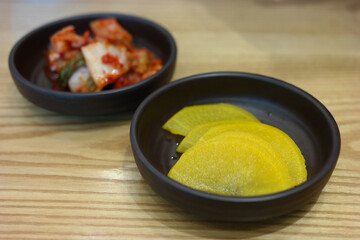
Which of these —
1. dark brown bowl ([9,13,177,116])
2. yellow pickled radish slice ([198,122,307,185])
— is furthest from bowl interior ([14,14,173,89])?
yellow pickled radish slice ([198,122,307,185])

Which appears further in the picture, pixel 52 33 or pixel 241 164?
pixel 52 33

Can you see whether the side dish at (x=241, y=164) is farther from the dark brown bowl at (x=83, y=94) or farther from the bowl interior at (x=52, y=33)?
the bowl interior at (x=52, y=33)

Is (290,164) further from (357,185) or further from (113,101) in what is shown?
(113,101)

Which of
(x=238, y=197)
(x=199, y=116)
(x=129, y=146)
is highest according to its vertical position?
(x=238, y=197)

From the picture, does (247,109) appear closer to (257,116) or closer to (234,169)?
(257,116)

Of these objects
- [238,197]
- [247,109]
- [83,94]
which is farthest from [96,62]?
[238,197]

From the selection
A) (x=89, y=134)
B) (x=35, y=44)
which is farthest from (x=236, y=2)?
(x=89, y=134)

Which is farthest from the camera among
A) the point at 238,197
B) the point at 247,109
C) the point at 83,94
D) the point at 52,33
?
the point at 52,33
